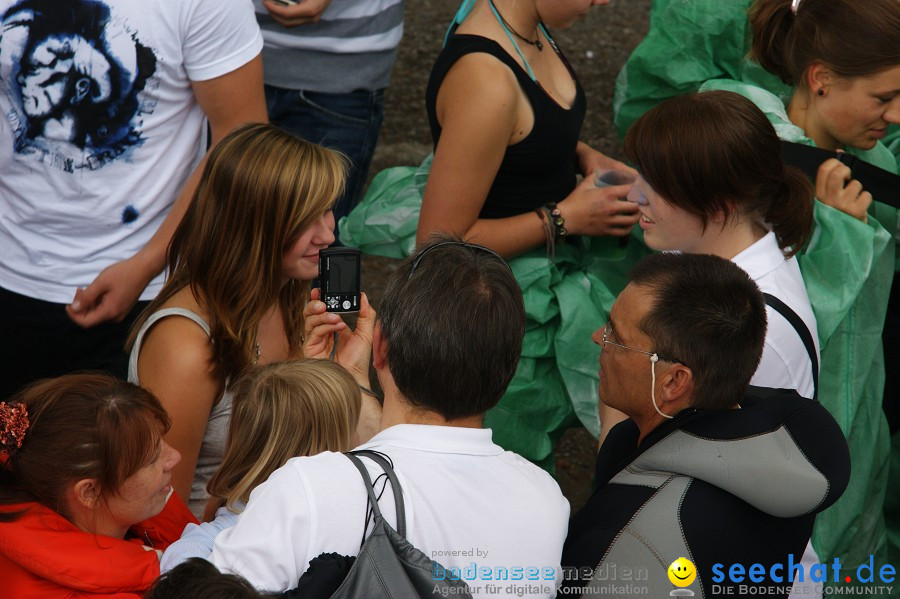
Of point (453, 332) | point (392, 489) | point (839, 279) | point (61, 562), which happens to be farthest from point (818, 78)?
point (61, 562)

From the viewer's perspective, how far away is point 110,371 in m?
2.52

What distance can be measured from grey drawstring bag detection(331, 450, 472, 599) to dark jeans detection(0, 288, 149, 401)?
52.6 inches

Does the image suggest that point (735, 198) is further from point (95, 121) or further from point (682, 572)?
point (95, 121)

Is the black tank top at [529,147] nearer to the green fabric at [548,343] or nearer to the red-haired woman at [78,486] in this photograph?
the green fabric at [548,343]

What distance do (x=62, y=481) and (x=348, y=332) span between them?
0.73 metres

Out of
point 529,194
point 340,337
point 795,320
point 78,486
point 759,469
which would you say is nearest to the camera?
point 759,469

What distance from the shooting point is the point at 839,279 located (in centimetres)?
231

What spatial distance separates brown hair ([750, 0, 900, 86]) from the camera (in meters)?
2.31

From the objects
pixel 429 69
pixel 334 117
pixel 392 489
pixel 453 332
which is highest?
pixel 453 332

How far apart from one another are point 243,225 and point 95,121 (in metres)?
0.55

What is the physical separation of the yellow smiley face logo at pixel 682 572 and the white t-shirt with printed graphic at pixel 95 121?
1503 millimetres

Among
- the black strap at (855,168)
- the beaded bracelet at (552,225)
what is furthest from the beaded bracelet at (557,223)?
the black strap at (855,168)

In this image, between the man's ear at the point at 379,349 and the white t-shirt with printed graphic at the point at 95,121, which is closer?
the man's ear at the point at 379,349

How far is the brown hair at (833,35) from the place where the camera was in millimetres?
2311
